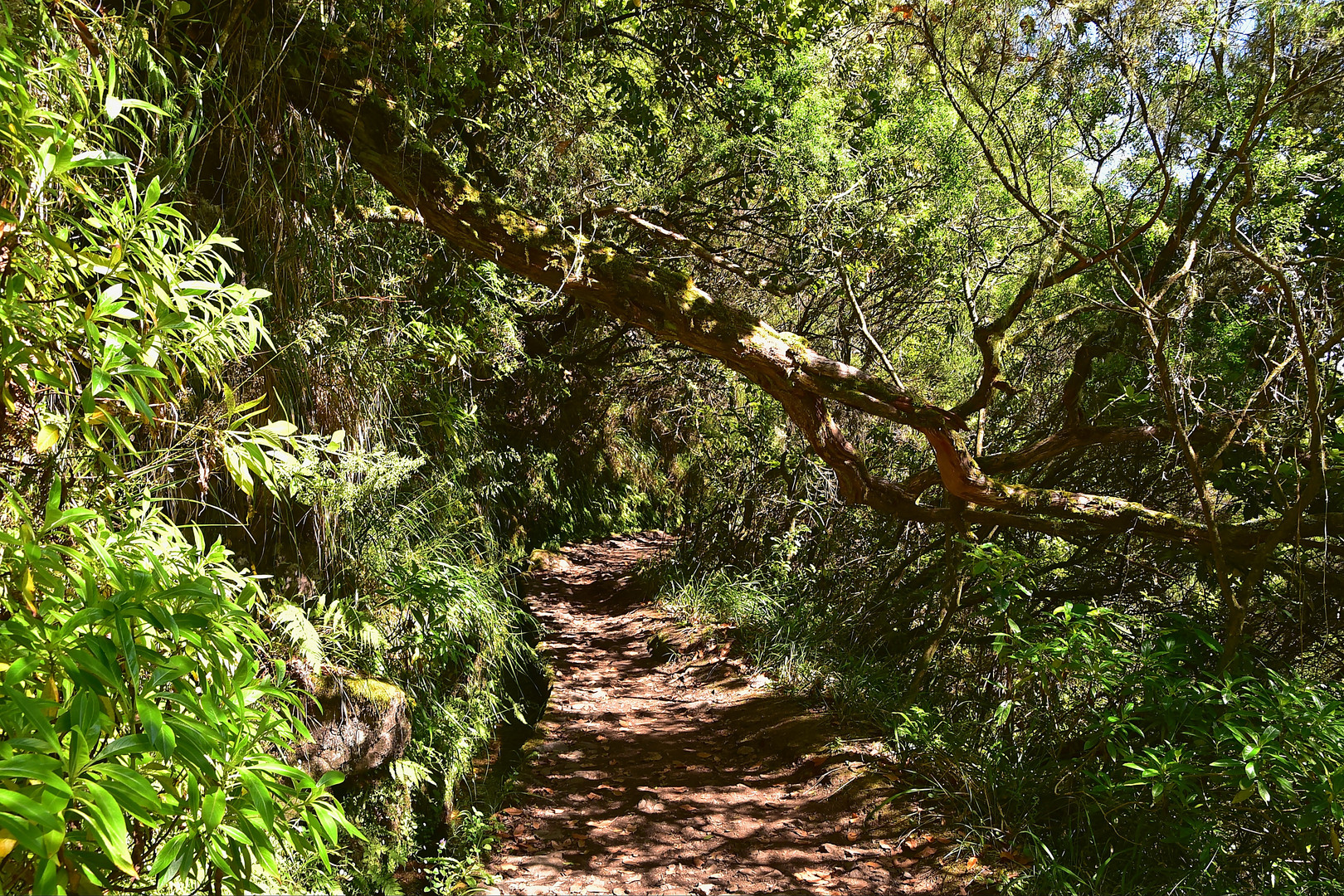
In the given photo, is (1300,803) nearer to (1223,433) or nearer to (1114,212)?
(1223,433)

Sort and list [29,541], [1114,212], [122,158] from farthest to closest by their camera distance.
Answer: [1114,212], [122,158], [29,541]

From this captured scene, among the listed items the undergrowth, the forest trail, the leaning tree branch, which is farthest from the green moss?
the undergrowth

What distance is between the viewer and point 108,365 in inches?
60.9

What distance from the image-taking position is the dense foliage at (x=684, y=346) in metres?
1.58

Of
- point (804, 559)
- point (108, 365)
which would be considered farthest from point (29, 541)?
point (804, 559)

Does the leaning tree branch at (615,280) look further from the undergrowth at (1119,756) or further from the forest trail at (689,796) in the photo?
the forest trail at (689,796)

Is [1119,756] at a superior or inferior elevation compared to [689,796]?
superior

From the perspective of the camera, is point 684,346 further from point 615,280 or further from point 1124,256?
point 1124,256

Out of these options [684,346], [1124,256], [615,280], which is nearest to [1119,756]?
[1124,256]

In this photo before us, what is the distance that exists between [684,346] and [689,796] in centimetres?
267

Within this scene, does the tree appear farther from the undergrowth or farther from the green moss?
the green moss

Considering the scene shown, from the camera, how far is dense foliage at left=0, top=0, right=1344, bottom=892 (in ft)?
5.20

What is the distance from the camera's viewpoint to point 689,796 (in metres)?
4.73

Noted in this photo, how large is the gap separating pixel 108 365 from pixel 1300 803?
3.91 metres
